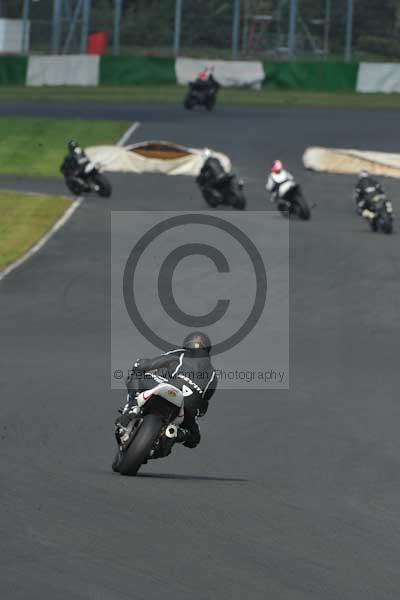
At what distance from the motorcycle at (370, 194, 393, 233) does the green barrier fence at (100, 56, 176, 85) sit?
38.8 meters

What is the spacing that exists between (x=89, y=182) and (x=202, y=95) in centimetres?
2113

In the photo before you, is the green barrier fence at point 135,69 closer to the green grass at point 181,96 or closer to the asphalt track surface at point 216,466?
the green grass at point 181,96

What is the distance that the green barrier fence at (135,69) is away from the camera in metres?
71.4

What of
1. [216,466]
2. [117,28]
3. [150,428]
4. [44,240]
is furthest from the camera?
[117,28]

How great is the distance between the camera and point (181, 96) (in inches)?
2640

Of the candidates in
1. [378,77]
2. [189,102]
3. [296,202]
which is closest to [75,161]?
[296,202]

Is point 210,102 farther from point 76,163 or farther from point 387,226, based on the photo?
point 387,226

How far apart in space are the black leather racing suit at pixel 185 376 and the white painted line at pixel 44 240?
15.2 meters

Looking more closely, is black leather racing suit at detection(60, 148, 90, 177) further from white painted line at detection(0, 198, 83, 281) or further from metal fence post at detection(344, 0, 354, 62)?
metal fence post at detection(344, 0, 354, 62)

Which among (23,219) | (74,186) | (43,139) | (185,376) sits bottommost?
(23,219)

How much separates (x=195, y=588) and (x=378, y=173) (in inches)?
1420

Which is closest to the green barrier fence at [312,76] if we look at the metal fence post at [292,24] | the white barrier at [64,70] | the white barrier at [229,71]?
the white barrier at [229,71]

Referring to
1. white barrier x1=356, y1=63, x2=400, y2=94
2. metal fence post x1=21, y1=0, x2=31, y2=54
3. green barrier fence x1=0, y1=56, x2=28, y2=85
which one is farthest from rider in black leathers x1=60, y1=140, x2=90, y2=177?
white barrier x1=356, y1=63, x2=400, y2=94

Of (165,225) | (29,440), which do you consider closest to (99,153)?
(165,225)
